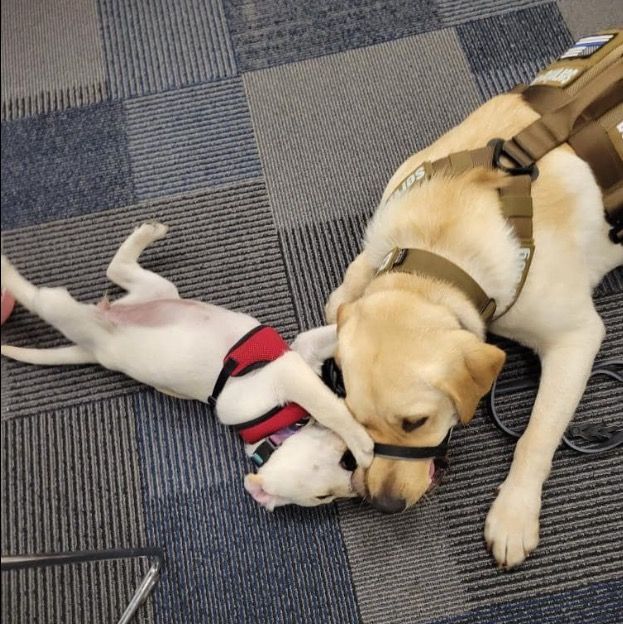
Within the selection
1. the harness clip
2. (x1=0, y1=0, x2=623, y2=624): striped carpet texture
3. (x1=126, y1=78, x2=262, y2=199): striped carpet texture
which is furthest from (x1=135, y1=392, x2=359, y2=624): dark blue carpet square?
the harness clip

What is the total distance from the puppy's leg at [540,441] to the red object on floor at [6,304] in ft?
4.69

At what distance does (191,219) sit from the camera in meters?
2.12

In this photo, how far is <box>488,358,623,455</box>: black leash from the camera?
1.75 meters

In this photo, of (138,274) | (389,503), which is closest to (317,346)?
(389,503)

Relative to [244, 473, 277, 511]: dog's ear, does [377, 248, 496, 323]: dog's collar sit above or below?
above

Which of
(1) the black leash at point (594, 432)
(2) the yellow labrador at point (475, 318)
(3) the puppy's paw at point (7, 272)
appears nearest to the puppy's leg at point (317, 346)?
(2) the yellow labrador at point (475, 318)

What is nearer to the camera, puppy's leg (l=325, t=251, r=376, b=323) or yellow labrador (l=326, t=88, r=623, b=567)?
yellow labrador (l=326, t=88, r=623, b=567)

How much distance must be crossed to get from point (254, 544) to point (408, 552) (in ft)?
1.37

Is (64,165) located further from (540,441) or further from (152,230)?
(540,441)

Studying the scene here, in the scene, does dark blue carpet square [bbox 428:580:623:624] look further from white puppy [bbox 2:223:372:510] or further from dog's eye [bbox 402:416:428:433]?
dog's eye [bbox 402:416:428:433]

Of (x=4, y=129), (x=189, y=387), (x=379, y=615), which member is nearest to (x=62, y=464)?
(x=189, y=387)

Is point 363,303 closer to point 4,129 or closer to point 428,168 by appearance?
point 428,168

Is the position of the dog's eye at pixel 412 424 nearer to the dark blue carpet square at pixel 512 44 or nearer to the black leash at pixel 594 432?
the black leash at pixel 594 432

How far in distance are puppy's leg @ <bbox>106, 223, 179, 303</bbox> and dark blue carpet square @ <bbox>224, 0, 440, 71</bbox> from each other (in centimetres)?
78
